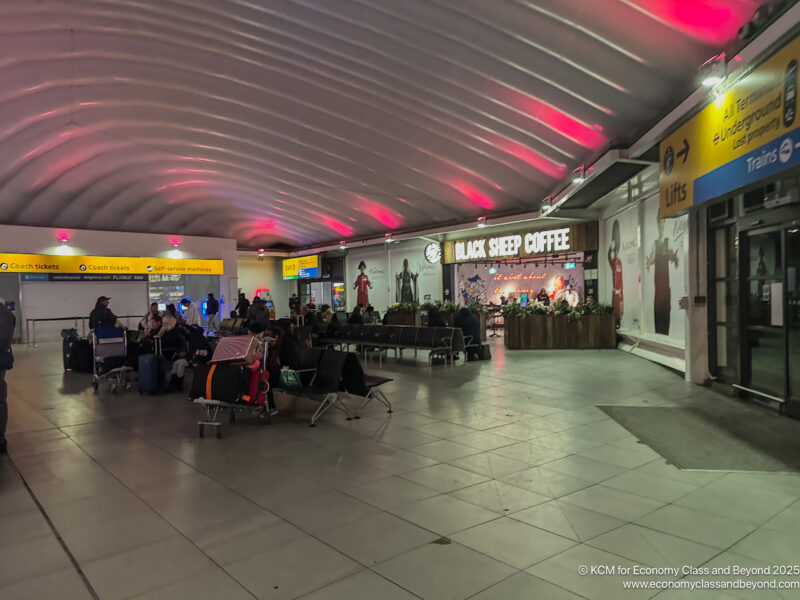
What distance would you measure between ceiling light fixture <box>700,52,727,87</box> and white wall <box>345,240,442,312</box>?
16.8 meters

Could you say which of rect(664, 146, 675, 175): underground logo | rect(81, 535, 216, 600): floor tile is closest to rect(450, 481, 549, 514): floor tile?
rect(81, 535, 216, 600): floor tile

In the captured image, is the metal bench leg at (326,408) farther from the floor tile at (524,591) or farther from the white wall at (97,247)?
the white wall at (97,247)

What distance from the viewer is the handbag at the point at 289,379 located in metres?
7.54

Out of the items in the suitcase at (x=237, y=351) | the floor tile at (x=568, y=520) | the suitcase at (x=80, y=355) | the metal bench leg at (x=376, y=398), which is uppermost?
the suitcase at (x=237, y=351)

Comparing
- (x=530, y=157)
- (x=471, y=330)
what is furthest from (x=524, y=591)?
(x=530, y=157)

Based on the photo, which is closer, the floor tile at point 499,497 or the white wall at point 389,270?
the floor tile at point 499,497

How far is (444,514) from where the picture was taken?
159 inches

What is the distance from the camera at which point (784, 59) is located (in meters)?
5.43

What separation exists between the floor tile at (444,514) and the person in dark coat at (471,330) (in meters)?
8.78

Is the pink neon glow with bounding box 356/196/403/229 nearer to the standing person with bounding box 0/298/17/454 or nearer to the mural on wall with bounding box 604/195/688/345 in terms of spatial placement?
the mural on wall with bounding box 604/195/688/345

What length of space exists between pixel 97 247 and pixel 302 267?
448 inches

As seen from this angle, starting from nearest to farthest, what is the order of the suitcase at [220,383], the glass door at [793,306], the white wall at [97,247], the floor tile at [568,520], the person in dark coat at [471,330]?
the floor tile at [568,520], the suitcase at [220,383], the glass door at [793,306], the person in dark coat at [471,330], the white wall at [97,247]

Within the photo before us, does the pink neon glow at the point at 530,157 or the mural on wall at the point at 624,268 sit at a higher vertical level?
the pink neon glow at the point at 530,157

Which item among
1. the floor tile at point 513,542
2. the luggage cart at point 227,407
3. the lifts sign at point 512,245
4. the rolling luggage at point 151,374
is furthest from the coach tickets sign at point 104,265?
the floor tile at point 513,542
